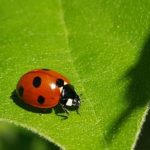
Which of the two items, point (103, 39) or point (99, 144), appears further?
point (103, 39)

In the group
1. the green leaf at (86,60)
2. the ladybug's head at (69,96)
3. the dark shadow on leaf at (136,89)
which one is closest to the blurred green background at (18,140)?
the ladybug's head at (69,96)

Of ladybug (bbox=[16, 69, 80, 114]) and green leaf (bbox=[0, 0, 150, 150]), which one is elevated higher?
green leaf (bbox=[0, 0, 150, 150])

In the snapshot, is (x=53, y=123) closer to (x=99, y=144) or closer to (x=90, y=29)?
(x=99, y=144)

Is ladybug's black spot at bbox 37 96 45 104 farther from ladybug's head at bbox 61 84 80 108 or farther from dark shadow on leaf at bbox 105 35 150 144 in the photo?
dark shadow on leaf at bbox 105 35 150 144

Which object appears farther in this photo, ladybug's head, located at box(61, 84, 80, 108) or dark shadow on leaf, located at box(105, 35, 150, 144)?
ladybug's head, located at box(61, 84, 80, 108)

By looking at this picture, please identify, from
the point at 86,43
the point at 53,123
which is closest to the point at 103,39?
the point at 86,43

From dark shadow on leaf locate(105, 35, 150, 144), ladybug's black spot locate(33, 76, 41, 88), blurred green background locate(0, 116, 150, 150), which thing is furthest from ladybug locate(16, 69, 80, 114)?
blurred green background locate(0, 116, 150, 150)

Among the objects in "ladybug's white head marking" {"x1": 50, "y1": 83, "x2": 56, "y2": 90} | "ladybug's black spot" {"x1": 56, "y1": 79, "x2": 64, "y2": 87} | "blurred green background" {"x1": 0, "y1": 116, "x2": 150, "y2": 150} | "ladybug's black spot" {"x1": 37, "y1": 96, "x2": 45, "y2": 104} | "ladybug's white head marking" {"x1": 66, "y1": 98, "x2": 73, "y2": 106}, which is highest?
"ladybug's black spot" {"x1": 56, "y1": 79, "x2": 64, "y2": 87}

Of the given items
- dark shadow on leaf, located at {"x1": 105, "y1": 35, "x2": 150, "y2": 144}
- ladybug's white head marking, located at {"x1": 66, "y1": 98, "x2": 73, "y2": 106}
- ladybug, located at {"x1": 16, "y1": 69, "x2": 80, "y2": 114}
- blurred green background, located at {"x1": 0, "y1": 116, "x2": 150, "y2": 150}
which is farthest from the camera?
blurred green background, located at {"x1": 0, "y1": 116, "x2": 150, "y2": 150}

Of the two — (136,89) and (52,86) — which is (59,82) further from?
(136,89)
